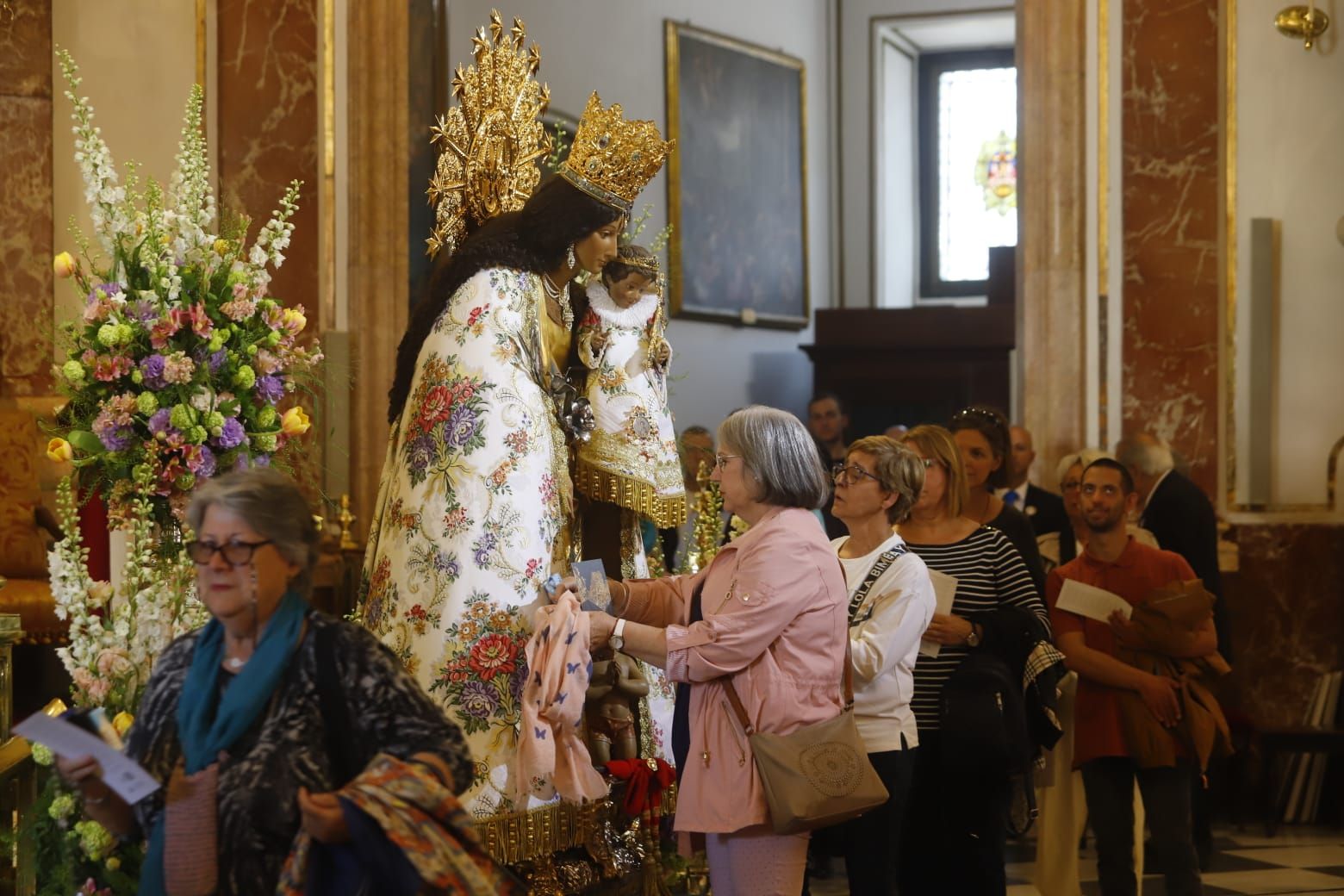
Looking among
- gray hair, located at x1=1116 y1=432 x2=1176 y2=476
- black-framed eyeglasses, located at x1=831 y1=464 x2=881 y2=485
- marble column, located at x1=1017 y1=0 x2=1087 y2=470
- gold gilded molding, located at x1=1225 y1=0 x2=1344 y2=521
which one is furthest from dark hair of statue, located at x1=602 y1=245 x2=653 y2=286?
gold gilded molding, located at x1=1225 y1=0 x2=1344 y2=521

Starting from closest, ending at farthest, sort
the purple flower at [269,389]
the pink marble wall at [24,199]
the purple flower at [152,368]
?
the purple flower at [152,368], the purple flower at [269,389], the pink marble wall at [24,199]

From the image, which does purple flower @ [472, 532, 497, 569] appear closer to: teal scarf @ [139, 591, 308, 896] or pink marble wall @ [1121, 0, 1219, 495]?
teal scarf @ [139, 591, 308, 896]

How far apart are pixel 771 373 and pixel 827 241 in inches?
81.2

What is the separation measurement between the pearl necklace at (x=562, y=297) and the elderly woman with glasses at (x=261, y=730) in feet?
6.95

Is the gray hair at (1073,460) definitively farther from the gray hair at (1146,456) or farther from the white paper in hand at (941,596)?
the white paper in hand at (941,596)

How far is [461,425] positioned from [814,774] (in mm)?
1465

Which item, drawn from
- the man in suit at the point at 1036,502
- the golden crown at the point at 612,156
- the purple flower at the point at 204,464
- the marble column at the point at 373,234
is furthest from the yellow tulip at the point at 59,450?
the man in suit at the point at 1036,502

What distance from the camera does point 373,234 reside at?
9078mm

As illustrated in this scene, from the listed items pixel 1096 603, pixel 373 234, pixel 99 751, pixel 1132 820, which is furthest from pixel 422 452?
pixel 373 234

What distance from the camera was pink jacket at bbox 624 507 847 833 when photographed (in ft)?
13.1

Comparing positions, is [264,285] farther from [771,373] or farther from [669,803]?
[771,373]

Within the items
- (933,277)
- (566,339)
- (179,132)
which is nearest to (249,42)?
(179,132)

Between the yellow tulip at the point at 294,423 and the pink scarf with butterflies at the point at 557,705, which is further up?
the yellow tulip at the point at 294,423

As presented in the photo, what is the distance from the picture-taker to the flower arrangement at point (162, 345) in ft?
14.4
